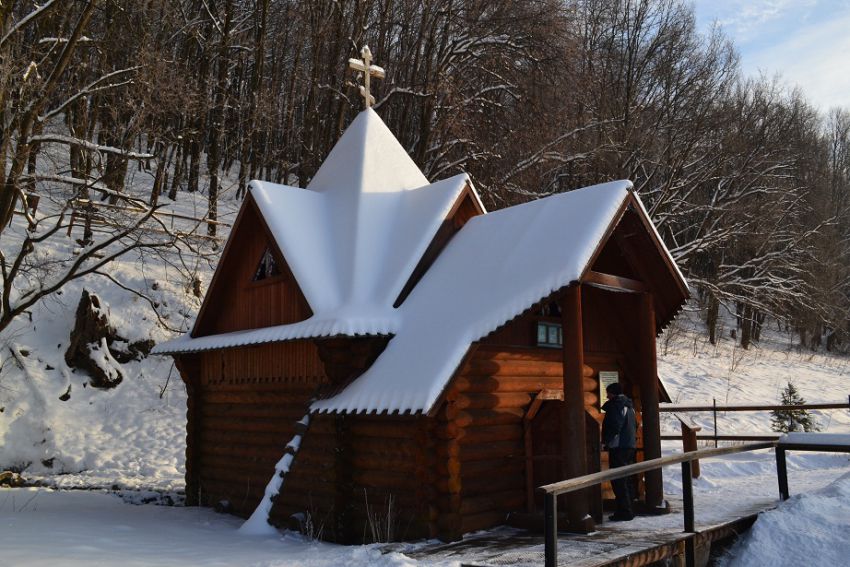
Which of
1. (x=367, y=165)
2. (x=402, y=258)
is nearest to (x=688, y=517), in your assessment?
(x=402, y=258)

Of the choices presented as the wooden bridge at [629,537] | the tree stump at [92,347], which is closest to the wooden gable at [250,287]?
the wooden bridge at [629,537]

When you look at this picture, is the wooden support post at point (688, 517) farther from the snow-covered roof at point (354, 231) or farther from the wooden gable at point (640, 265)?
the snow-covered roof at point (354, 231)

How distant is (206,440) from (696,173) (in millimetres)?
20116

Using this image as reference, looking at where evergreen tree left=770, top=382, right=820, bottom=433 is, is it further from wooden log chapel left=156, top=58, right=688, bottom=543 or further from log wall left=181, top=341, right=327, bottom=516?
log wall left=181, top=341, right=327, bottom=516

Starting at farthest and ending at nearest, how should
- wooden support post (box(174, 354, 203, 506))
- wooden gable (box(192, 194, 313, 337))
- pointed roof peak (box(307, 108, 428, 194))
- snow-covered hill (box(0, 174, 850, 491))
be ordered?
snow-covered hill (box(0, 174, 850, 491)) → wooden support post (box(174, 354, 203, 506)) → pointed roof peak (box(307, 108, 428, 194)) → wooden gable (box(192, 194, 313, 337))

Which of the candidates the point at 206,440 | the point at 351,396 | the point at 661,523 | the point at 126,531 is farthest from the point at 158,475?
the point at 661,523

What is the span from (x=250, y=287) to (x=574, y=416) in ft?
20.7

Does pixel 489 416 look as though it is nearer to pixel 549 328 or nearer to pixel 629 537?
pixel 549 328

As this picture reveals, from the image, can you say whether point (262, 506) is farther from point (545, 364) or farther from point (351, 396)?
point (545, 364)

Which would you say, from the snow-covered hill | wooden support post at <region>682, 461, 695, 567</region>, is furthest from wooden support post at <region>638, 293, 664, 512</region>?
the snow-covered hill

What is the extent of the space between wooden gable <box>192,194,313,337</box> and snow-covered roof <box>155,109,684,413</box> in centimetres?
34

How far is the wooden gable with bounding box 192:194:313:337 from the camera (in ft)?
39.7

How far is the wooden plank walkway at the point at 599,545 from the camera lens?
307 inches

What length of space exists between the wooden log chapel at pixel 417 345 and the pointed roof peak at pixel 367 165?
46 mm
